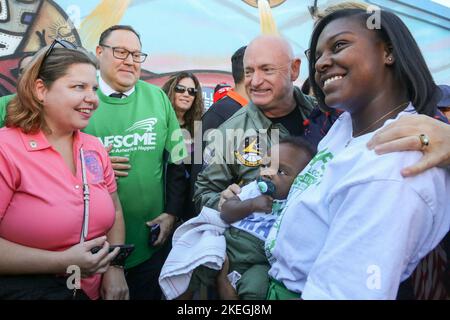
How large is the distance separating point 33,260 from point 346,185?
48.6 inches

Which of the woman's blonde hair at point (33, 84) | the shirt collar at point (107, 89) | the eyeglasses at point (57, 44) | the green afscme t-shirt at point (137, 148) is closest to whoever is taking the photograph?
the woman's blonde hair at point (33, 84)

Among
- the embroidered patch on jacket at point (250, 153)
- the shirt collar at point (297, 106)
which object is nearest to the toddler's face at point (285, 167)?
the embroidered patch on jacket at point (250, 153)

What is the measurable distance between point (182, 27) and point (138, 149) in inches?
112

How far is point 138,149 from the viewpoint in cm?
246

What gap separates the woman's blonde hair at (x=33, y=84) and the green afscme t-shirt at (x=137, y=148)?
55 centimetres

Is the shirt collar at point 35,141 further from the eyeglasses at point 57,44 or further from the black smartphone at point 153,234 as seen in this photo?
the black smartphone at point 153,234

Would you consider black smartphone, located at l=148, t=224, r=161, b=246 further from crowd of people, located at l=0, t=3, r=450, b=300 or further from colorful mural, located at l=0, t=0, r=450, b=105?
colorful mural, located at l=0, t=0, r=450, b=105

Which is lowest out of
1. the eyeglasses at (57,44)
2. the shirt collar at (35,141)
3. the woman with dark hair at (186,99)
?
the shirt collar at (35,141)

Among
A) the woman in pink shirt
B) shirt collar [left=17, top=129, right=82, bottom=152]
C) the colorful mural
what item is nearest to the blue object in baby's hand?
the woman in pink shirt

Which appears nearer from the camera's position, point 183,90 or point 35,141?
point 35,141

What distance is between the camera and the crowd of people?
105cm

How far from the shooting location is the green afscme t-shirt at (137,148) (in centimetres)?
242

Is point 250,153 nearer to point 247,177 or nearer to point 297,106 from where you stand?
point 247,177

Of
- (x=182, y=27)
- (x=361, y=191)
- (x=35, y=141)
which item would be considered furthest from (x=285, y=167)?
(x=182, y=27)
